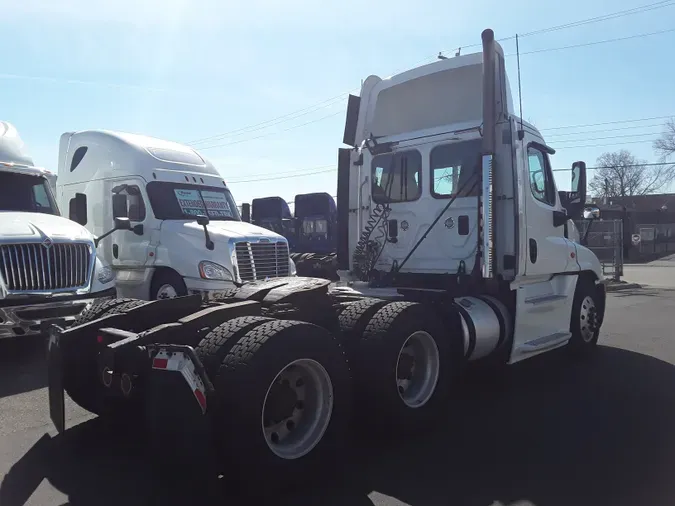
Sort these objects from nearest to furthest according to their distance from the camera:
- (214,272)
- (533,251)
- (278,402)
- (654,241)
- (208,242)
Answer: (278,402) < (533,251) < (214,272) < (208,242) < (654,241)

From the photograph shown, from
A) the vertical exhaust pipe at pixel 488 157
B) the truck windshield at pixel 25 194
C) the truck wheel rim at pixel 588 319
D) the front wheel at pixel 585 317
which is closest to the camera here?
the vertical exhaust pipe at pixel 488 157

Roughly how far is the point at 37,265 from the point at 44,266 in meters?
0.08

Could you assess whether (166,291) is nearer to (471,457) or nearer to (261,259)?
(261,259)

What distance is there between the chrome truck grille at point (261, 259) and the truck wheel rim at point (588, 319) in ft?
16.3

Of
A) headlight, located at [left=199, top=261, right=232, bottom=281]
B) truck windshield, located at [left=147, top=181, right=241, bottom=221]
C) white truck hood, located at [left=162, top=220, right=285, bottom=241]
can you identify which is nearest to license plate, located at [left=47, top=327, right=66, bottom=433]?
headlight, located at [left=199, top=261, right=232, bottom=281]

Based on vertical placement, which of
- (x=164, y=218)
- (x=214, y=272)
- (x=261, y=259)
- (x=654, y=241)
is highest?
(x=164, y=218)

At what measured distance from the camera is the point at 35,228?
285 inches

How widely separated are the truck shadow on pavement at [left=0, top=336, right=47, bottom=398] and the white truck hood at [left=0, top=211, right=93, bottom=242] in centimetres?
157

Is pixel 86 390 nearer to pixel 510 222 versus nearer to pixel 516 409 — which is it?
pixel 516 409

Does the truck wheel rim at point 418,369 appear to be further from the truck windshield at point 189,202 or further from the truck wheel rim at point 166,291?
the truck windshield at point 189,202

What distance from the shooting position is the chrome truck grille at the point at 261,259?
9.12 meters

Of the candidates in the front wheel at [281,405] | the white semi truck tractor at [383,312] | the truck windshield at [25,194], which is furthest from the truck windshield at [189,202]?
the front wheel at [281,405]

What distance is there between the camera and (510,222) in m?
5.96

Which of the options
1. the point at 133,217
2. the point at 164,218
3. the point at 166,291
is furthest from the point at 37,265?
the point at 133,217
